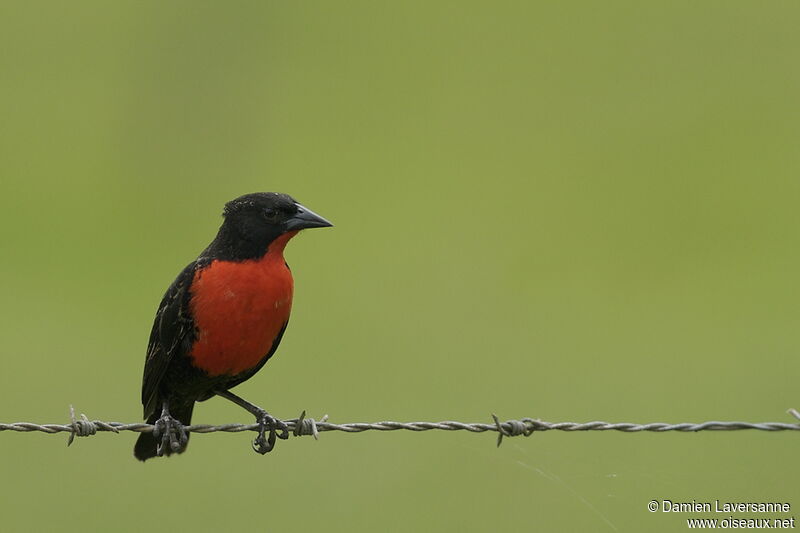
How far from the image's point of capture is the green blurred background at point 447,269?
964cm

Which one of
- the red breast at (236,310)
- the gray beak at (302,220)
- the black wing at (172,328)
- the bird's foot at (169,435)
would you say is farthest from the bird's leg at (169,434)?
the gray beak at (302,220)

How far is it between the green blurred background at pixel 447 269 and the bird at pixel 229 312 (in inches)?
123

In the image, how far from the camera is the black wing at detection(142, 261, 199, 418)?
5922 mm

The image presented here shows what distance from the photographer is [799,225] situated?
643 inches

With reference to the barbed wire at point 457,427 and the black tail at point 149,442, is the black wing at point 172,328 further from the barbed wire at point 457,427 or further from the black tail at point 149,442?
the barbed wire at point 457,427

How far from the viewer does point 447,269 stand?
48.9 feet

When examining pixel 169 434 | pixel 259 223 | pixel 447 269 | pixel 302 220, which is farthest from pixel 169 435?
pixel 447 269

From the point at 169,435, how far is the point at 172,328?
0.55 meters

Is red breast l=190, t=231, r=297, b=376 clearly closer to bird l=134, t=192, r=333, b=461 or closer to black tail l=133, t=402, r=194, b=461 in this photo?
bird l=134, t=192, r=333, b=461

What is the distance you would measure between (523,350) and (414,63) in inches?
368

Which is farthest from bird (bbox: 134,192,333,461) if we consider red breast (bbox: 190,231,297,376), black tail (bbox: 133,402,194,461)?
black tail (bbox: 133,402,194,461)

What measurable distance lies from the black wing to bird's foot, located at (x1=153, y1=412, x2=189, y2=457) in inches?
8.4

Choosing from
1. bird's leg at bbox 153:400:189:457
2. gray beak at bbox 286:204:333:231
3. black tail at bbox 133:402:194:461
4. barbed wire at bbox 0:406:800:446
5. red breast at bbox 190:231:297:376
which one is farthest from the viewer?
black tail at bbox 133:402:194:461

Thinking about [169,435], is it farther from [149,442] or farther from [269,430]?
[269,430]
